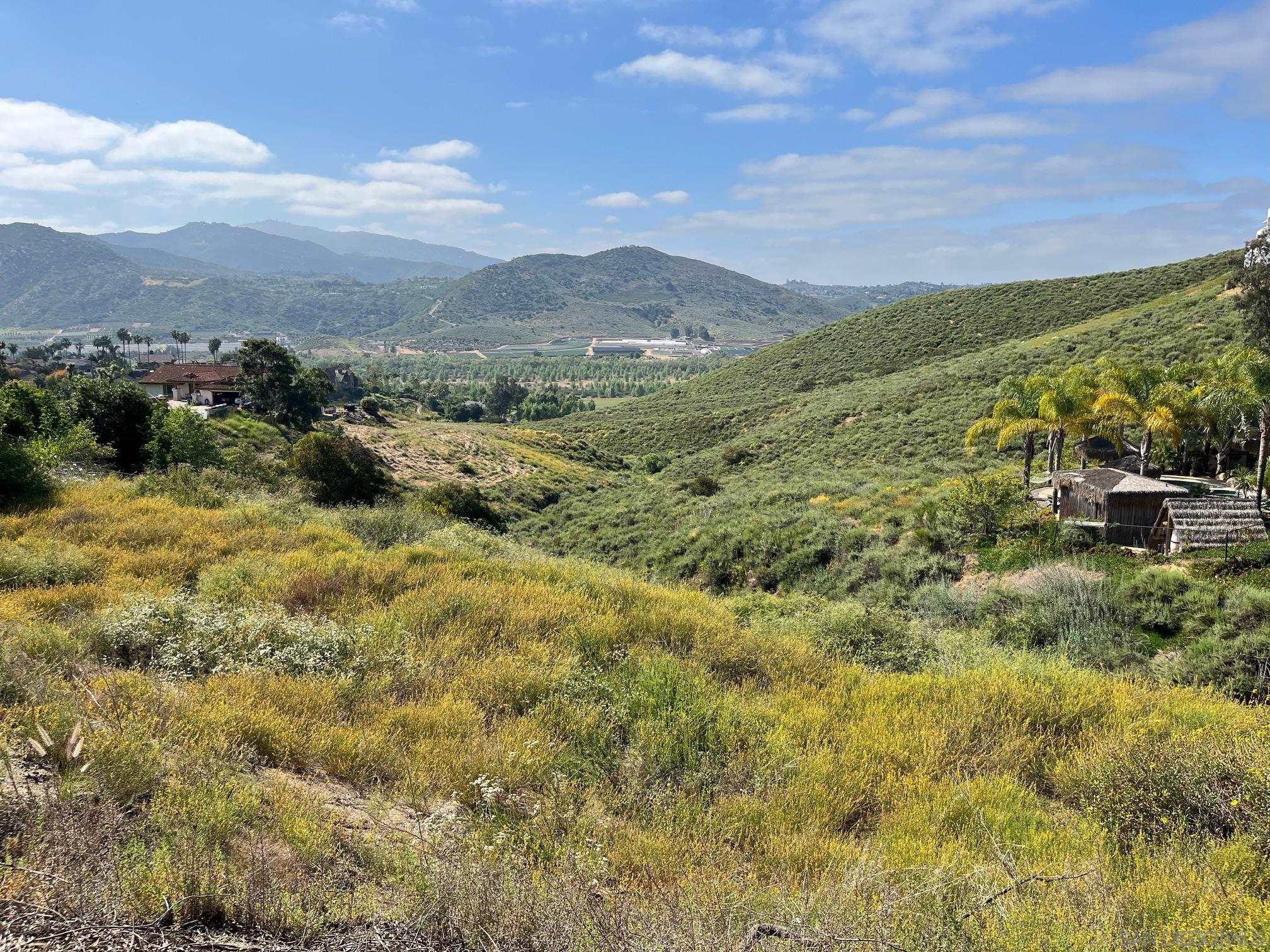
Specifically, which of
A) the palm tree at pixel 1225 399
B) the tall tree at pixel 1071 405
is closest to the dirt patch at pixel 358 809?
the tall tree at pixel 1071 405

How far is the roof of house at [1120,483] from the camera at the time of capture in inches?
518

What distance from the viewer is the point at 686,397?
79125 millimetres

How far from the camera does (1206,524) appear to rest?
476 inches

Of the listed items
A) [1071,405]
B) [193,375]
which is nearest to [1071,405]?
[1071,405]

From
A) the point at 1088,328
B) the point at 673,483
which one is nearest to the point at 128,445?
the point at 673,483

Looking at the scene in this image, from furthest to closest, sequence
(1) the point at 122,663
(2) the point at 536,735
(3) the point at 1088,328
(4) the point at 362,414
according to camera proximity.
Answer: (4) the point at 362,414 → (3) the point at 1088,328 → (1) the point at 122,663 → (2) the point at 536,735

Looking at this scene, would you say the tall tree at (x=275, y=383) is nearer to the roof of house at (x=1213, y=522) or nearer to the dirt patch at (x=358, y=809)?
the dirt patch at (x=358, y=809)

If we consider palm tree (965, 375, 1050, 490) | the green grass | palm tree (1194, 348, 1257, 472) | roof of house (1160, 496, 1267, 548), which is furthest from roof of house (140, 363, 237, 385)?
palm tree (1194, 348, 1257, 472)

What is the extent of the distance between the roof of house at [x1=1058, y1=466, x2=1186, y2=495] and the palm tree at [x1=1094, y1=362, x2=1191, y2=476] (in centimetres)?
280

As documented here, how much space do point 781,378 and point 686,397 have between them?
1371 centimetres

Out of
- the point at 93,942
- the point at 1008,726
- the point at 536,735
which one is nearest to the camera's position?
the point at 93,942

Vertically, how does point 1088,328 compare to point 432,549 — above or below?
above

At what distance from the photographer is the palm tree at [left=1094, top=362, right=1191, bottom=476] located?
1623 cm

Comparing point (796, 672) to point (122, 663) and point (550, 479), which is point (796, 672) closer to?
point (122, 663)
